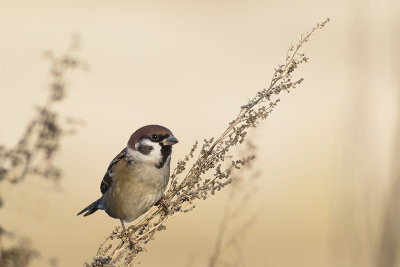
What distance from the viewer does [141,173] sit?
13.5ft

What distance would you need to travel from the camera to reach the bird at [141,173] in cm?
400

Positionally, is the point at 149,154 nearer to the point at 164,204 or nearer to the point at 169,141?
the point at 169,141

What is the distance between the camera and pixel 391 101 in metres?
11.4

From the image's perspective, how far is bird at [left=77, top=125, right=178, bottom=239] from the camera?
13.1ft

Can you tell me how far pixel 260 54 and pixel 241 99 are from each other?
5.35 ft

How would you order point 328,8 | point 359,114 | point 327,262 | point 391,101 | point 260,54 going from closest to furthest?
point 359,114 < point 327,262 < point 391,101 < point 260,54 < point 328,8

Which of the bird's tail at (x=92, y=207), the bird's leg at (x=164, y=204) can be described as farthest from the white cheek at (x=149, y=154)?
the bird's tail at (x=92, y=207)

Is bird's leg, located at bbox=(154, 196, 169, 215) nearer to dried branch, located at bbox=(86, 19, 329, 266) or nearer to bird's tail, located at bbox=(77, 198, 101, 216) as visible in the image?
dried branch, located at bbox=(86, 19, 329, 266)

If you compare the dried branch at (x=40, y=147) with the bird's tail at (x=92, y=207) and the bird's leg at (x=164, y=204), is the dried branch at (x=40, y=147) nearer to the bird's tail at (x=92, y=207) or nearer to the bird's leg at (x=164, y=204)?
the bird's leg at (x=164, y=204)

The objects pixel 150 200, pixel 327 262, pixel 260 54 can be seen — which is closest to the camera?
pixel 150 200

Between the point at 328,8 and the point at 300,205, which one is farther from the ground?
the point at 328,8

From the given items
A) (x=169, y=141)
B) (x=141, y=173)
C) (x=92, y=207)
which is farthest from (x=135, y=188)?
(x=92, y=207)

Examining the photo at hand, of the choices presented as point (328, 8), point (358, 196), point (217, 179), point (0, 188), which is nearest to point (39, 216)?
point (0, 188)

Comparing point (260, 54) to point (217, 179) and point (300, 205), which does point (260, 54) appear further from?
point (217, 179)
